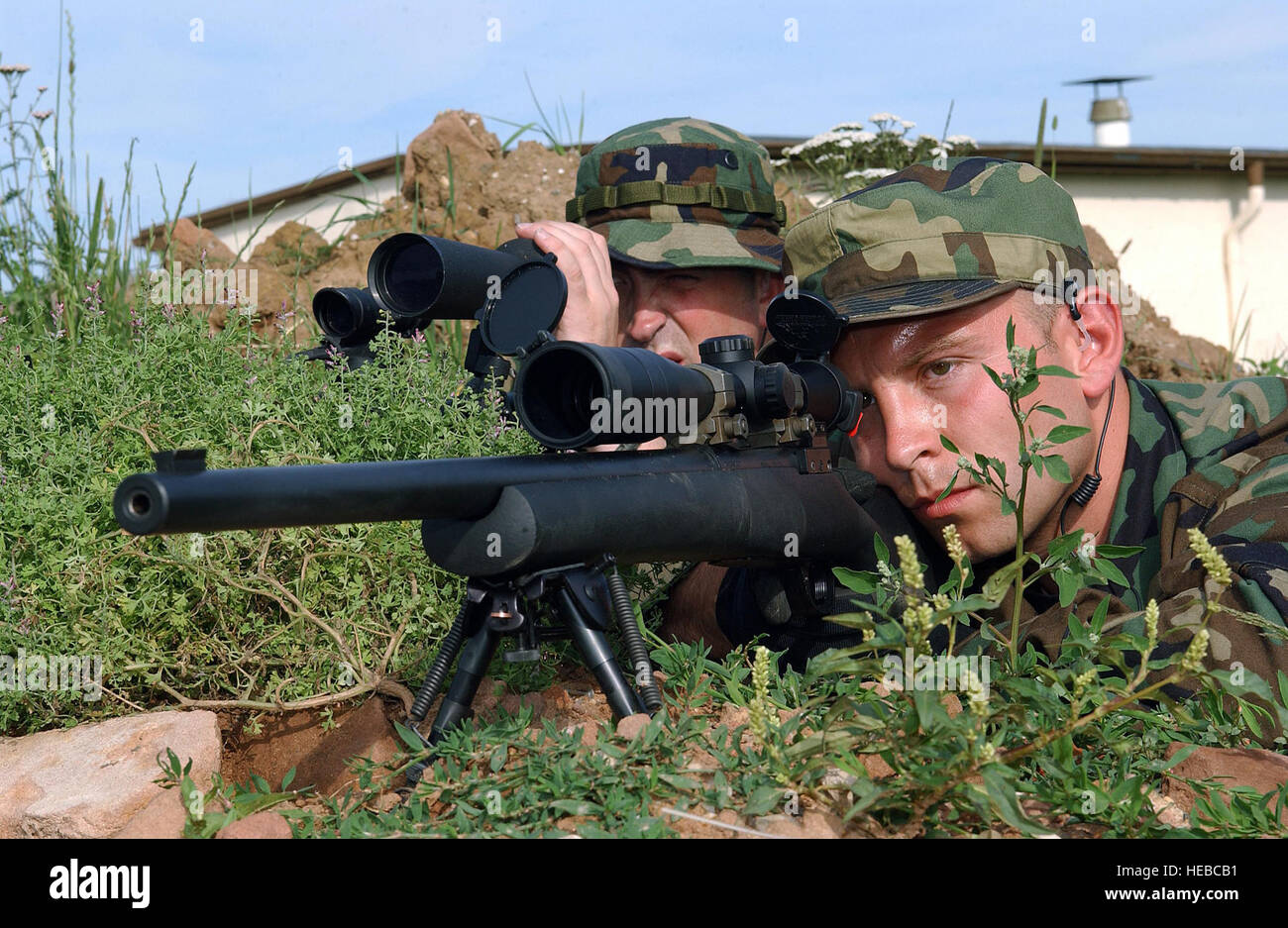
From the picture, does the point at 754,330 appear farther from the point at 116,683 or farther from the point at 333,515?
the point at 333,515

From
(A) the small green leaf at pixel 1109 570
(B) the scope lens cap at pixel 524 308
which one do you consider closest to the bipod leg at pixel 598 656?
(B) the scope lens cap at pixel 524 308

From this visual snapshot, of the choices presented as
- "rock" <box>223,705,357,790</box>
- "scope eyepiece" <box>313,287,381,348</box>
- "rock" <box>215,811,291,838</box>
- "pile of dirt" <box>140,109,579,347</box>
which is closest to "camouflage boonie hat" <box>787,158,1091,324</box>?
"scope eyepiece" <box>313,287,381,348</box>

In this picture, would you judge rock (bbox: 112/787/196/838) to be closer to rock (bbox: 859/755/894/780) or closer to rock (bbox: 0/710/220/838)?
rock (bbox: 0/710/220/838)

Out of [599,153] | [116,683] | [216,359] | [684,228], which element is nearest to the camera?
[116,683]

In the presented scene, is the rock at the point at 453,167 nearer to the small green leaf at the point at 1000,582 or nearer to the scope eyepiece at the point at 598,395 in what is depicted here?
the scope eyepiece at the point at 598,395

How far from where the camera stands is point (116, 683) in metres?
3.21

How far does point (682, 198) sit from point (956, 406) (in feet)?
5.92

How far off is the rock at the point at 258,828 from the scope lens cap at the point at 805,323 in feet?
5.37

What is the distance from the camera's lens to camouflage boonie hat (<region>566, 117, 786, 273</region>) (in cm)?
455

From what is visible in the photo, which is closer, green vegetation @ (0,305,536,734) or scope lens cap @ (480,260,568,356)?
scope lens cap @ (480,260,568,356)

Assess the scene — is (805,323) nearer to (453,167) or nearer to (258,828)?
(258,828)

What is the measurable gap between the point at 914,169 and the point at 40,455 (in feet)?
8.61

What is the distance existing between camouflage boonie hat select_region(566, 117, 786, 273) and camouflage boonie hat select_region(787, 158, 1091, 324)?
0.93 metres
